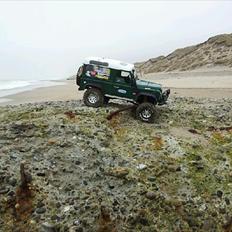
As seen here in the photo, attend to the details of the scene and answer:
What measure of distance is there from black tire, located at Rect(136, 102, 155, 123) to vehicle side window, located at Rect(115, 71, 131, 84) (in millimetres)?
1568

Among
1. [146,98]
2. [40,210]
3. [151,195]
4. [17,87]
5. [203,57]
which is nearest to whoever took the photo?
[40,210]

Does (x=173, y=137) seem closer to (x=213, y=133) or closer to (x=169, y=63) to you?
(x=213, y=133)

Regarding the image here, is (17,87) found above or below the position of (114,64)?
below

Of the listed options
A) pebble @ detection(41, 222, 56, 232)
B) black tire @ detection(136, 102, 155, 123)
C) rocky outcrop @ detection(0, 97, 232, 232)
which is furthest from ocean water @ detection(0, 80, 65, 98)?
pebble @ detection(41, 222, 56, 232)

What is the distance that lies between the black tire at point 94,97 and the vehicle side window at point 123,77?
1094 millimetres

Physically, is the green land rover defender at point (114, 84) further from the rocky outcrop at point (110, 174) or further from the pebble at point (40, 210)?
the pebble at point (40, 210)

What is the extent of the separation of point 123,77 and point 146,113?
213 cm

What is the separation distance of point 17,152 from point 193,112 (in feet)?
33.0

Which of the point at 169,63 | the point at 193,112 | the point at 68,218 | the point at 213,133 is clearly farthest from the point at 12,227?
the point at 169,63

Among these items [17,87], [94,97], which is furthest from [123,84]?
[17,87]

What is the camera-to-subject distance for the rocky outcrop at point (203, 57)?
2876 inches

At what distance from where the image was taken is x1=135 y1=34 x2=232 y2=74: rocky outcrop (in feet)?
240

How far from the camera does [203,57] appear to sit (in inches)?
3177

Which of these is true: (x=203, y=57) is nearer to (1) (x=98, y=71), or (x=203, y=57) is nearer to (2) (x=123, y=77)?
(2) (x=123, y=77)
